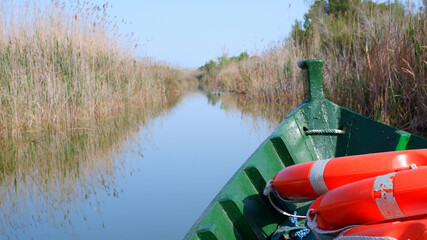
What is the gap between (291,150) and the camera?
118 inches

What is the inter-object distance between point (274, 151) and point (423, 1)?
3.55m

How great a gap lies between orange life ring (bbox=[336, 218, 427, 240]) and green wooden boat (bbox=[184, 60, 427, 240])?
676 mm

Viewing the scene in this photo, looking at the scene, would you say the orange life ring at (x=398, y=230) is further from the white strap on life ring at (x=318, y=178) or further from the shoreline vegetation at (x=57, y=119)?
the shoreline vegetation at (x=57, y=119)

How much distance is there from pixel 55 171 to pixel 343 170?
184 inches

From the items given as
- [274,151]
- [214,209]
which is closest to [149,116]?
[274,151]

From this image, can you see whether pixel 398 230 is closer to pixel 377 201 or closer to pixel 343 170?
pixel 377 201

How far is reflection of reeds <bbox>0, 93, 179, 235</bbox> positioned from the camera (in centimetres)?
426

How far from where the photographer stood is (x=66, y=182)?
526 centimetres

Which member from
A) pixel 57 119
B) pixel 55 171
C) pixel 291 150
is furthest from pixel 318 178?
pixel 57 119

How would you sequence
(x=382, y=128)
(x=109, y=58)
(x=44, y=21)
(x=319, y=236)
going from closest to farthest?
(x=319, y=236), (x=382, y=128), (x=44, y=21), (x=109, y=58)

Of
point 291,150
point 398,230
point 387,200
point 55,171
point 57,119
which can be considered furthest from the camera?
point 57,119

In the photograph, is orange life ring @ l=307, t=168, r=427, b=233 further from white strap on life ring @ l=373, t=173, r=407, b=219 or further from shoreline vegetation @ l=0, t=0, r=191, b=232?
shoreline vegetation @ l=0, t=0, r=191, b=232

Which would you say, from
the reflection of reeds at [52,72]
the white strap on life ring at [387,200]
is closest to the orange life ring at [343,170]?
the white strap on life ring at [387,200]

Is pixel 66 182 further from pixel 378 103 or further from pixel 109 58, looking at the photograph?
pixel 109 58
